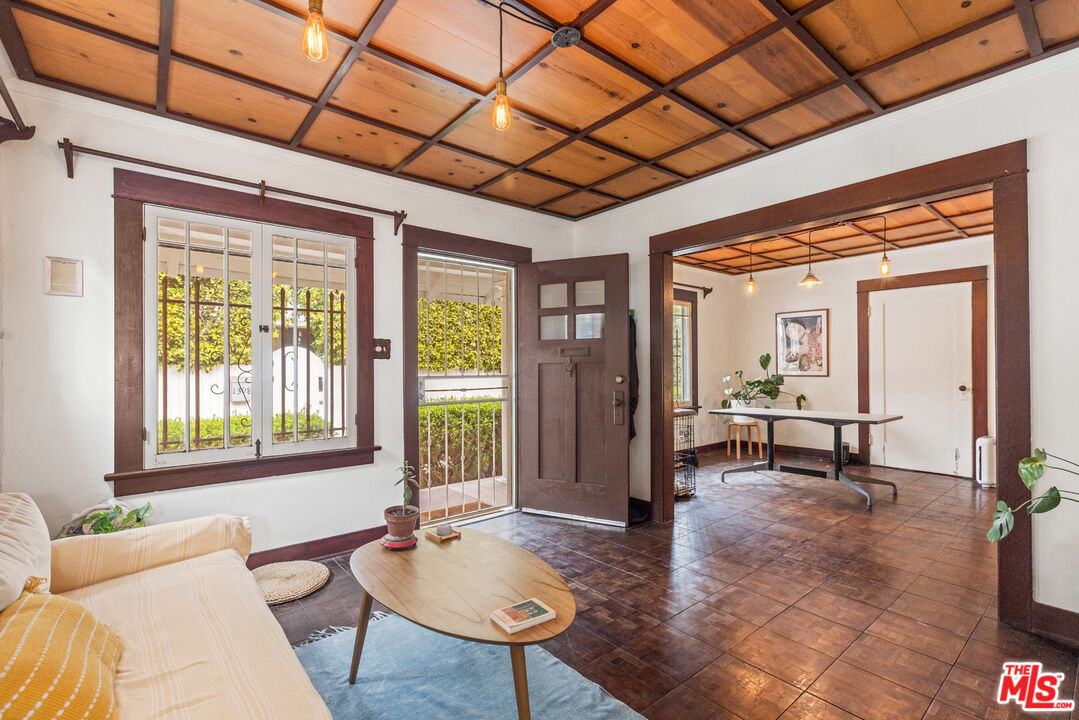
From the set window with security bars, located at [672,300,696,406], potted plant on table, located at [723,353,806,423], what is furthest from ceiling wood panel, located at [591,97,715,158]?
potted plant on table, located at [723,353,806,423]

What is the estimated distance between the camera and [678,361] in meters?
7.06

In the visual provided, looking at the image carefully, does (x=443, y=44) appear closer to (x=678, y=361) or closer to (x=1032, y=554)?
(x=1032, y=554)

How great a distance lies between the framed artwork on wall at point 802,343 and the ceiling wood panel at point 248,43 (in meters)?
6.68

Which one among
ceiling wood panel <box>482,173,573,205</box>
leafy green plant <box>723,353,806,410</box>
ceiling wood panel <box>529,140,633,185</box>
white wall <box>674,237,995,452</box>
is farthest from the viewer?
leafy green plant <box>723,353,806,410</box>

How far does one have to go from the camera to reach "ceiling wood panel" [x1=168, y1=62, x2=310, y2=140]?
2.53m

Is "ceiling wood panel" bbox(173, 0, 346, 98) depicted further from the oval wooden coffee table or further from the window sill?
the oval wooden coffee table

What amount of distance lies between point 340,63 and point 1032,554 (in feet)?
13.7

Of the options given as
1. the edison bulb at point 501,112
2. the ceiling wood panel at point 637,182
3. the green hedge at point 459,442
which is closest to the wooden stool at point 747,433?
the green hedge at point 459,442

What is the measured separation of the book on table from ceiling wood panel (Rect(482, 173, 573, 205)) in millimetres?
3135

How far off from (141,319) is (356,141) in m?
1.68

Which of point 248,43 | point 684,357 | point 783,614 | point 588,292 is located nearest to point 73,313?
point 248,43

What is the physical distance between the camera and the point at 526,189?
4148mm

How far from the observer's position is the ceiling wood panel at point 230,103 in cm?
253

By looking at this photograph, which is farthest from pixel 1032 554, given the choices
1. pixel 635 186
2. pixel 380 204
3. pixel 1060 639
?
pixel 380 204
